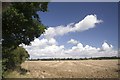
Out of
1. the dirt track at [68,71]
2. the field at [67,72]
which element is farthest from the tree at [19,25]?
the dirt track at [68,71]

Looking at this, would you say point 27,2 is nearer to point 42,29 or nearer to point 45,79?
point 42,29

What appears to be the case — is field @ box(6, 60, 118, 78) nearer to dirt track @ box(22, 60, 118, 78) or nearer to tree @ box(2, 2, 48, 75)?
dirt track @ box(22, 60, 118, 78)

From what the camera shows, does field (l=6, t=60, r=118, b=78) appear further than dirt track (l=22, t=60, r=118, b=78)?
No

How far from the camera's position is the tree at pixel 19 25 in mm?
21672

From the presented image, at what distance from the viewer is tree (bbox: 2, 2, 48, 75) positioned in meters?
21.7

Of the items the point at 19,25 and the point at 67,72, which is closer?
the point at 19,25

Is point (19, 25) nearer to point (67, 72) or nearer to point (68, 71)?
point (67, 72)

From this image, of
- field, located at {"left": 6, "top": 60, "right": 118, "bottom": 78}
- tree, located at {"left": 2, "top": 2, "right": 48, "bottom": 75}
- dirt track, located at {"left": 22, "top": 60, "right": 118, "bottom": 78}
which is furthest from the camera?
dirt track, located at {"left": 22, "top": 60, "right": 118, "bottom": 78}

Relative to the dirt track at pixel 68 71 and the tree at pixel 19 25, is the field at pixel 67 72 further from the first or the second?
the tree at pixel 19 25

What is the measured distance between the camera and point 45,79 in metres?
26.7

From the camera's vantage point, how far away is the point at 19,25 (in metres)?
22.2

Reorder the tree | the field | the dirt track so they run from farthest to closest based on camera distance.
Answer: the dirt track < the field < the tree

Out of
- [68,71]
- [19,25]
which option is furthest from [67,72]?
[19,25]

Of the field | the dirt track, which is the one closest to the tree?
the field
